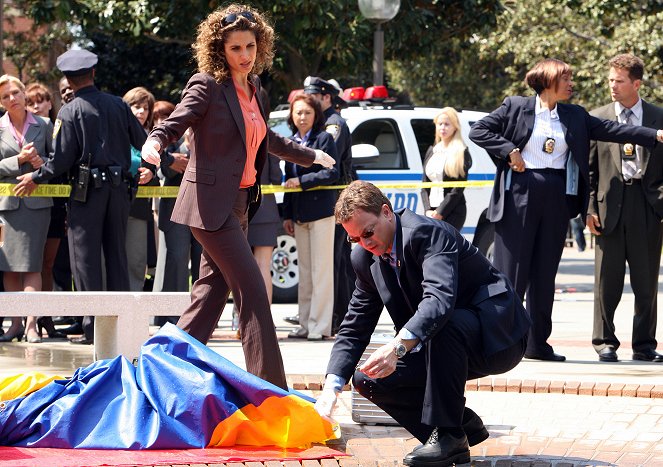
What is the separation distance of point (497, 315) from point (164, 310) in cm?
233

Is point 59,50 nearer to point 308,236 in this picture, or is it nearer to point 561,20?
point 561,20

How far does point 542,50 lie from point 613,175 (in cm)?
2369

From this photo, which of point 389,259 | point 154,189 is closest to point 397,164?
point 154,189

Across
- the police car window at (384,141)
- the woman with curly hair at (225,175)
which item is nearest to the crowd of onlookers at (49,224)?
the woman with curly hair at (225,175)

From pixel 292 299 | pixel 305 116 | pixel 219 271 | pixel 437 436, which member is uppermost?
pixel 305 116

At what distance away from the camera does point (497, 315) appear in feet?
18.0

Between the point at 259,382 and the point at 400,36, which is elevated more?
the point at 400,36

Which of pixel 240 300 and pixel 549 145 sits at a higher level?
pixel 549 145

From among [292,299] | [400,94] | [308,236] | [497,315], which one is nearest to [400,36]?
[400,94]

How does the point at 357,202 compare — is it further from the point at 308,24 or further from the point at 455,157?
the point at 308,24

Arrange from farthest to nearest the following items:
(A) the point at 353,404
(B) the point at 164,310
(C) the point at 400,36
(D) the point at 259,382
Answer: (C) the point at 400,36
(B) the point at 164,310
(A) the point at 353,404
(D) the point at 259,382

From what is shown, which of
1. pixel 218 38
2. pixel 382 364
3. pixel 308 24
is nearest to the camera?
pixel 382 364

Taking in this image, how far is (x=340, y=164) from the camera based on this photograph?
10.5 m

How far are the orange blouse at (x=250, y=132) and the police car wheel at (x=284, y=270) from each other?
6.34 metres
